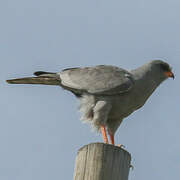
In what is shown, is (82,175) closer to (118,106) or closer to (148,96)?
(118,106)

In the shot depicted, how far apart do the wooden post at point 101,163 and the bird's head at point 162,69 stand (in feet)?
12.1

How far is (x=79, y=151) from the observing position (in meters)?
4.54

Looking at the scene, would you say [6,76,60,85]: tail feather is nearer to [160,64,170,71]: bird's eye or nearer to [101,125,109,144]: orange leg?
[101,125,109,144]: orange leg

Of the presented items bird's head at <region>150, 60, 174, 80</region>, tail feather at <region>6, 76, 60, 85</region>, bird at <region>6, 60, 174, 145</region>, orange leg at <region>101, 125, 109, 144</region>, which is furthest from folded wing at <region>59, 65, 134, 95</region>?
bird's head at <region>150, 60, 174, 80</region>

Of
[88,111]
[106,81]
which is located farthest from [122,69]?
[88,111]

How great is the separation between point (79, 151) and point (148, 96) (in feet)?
10.4

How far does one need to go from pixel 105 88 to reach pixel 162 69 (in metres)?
1.43

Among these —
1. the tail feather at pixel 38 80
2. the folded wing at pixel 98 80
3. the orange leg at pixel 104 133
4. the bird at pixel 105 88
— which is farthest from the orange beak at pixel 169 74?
the tail feather at pixel 38 80

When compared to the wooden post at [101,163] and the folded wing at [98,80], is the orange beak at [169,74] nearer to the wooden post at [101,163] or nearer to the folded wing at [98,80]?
the folded wing at [98,80]

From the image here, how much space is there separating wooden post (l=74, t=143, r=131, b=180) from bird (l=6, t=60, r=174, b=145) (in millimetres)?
2415

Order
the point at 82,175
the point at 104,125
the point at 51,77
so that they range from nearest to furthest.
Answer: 1. the point at 82,175
2. the point at 104,125
3. the point at 51,77

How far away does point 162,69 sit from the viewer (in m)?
8.20

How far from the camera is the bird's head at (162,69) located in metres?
8.05

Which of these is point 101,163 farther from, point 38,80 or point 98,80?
point 38,80
